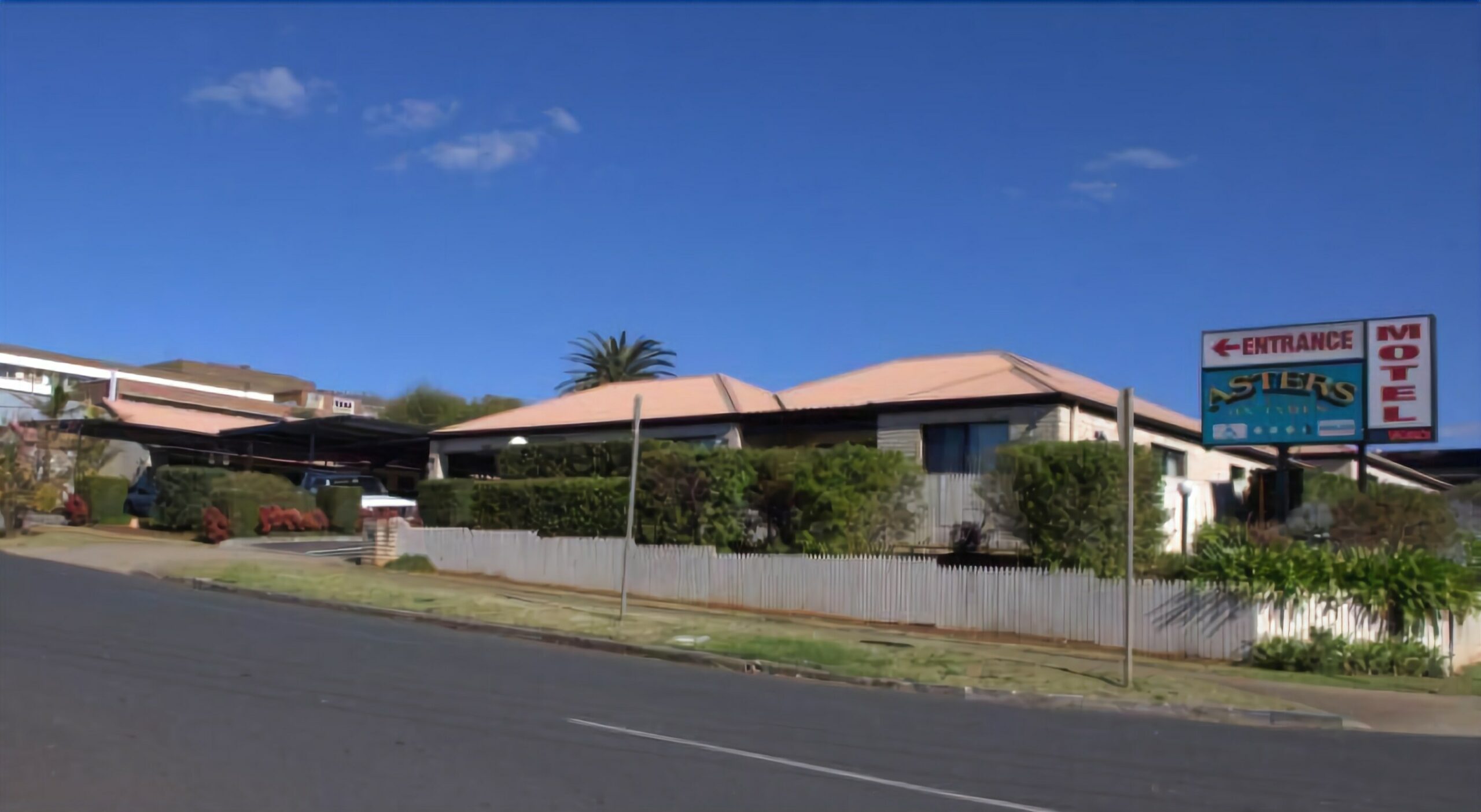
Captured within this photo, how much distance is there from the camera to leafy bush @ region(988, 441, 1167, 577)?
2083 cm

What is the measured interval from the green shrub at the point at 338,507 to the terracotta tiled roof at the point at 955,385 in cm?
1409

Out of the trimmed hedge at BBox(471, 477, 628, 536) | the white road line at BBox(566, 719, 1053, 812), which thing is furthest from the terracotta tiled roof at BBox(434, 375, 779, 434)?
the white road line at BBox(566, 719, 1053, 812)

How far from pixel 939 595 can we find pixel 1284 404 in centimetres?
1054

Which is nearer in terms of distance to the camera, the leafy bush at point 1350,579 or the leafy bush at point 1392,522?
the leafy bush at point 1350,579

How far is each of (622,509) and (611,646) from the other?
914 cm

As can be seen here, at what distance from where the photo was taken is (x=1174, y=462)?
32.1 meters

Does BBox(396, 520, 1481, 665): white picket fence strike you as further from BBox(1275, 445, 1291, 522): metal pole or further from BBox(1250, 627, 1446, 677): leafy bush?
BBox(1275, 445, 1291, 522): metal pole

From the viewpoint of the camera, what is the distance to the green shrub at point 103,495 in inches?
1567

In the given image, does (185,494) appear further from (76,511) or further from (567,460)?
Result: (567,460)

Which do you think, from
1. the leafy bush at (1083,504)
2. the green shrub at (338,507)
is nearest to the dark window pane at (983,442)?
the leafy bush at (1083,504)

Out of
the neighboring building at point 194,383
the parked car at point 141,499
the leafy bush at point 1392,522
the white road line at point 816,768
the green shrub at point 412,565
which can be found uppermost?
the neighboring building at point 194,383

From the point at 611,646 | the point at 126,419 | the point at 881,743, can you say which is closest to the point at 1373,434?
the point at 611,646

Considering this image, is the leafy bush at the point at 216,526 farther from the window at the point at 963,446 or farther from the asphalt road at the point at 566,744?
the window at the point at 963,446

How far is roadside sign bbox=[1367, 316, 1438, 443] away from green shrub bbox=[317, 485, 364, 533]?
2858cm
